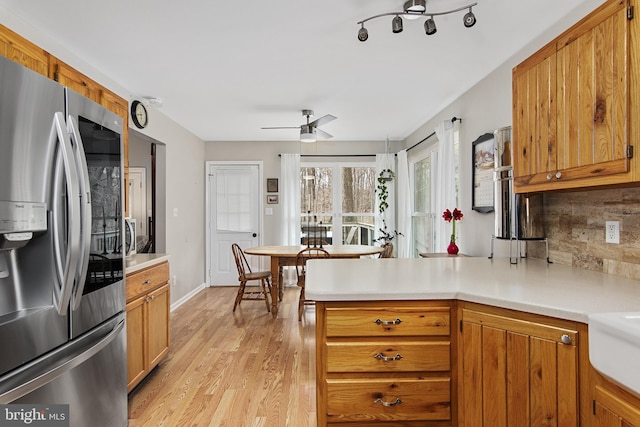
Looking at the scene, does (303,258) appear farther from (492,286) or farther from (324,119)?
(492,286)

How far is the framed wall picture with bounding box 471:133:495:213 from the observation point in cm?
303

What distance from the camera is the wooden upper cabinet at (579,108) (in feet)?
4.62

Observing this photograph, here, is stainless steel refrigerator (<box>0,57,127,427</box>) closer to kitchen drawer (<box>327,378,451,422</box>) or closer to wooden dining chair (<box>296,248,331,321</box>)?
kitchen drawer (<box>327,378,451,422</box>)

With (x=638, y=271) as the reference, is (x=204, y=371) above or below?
below

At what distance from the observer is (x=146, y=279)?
2516 mm

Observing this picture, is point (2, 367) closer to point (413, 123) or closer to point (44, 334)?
point (44, 334)

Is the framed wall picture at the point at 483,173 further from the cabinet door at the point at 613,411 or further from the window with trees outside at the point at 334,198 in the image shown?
the window with trees outside at the point at 334,198

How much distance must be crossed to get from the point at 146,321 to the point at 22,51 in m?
1.79

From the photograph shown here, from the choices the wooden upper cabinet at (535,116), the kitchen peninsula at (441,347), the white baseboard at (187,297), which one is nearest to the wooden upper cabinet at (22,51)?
the kitchen peninsula at (441,347)

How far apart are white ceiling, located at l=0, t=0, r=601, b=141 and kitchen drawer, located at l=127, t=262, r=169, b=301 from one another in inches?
62.0

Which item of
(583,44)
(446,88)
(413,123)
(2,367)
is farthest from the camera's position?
(413,123)

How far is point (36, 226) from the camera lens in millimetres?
1327

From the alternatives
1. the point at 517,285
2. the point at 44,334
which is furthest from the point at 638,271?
the point at 44,334

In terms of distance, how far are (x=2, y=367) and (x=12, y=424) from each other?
0.21 m
